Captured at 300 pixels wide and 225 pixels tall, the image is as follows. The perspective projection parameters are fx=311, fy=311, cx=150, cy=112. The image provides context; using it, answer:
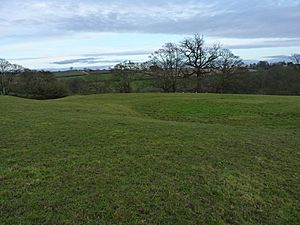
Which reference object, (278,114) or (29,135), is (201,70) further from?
(29,135)

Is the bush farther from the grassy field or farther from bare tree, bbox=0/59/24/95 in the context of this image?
the grassy field

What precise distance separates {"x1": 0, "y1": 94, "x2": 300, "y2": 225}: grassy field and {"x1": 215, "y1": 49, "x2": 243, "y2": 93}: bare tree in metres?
39.0

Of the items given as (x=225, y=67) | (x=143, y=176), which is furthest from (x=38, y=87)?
(x=143, y=176)

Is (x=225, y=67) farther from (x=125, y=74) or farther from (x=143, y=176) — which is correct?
(x=143, y=176)

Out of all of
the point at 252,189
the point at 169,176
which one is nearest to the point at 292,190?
Result: the point at 252,189

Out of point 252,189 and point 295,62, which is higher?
point 295,62

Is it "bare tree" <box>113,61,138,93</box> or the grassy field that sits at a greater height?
"bare tree" <box>113,61,138,93</box>

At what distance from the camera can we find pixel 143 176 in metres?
6.43

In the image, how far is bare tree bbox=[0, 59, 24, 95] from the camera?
50438mm

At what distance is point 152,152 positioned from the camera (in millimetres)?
8195

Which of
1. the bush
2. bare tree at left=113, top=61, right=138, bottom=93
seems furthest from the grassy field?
bare tree at left=113, top=61, right=138, bottom=93

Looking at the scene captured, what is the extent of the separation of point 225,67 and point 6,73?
3698 centimetres

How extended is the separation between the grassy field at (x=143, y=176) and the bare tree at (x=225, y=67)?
1534 inches

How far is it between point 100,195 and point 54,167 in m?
1.78
